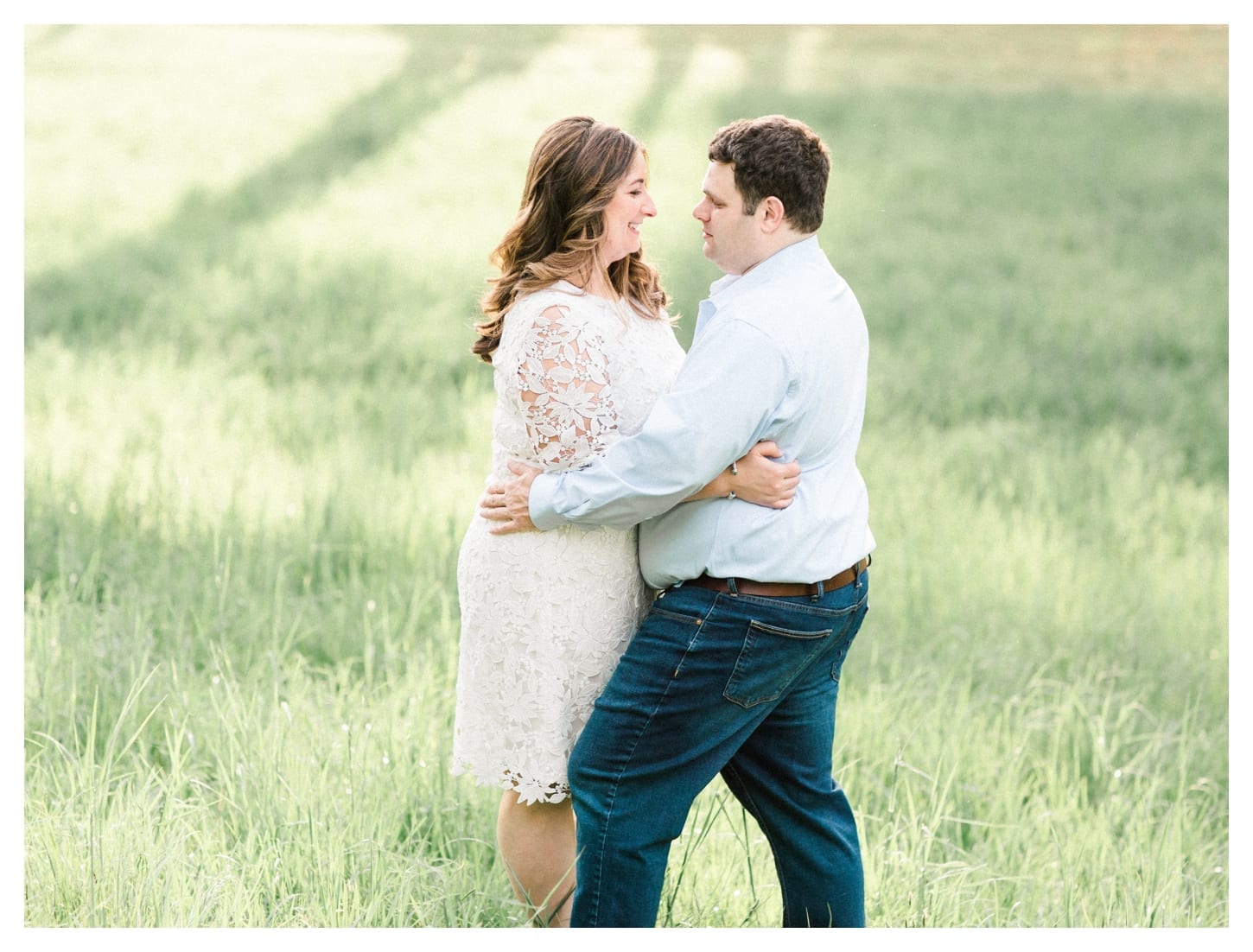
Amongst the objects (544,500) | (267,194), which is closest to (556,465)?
(544,500)

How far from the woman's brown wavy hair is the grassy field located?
4.06 feet

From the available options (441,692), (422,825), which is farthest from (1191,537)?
(422,825)

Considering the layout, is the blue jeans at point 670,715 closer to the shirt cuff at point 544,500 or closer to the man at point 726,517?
the man at point 726,517

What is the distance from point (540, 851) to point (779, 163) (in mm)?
1637

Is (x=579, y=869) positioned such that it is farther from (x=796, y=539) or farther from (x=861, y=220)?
(x=861, y=220)

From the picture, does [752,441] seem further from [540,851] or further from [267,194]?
[267,194]

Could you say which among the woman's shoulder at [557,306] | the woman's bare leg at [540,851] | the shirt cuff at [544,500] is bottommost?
the woman's bare leg at [540,851]

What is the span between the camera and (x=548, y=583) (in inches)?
106

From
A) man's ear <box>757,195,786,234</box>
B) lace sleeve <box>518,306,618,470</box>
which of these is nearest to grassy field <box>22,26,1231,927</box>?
lace sleeve <box>518,306,618,470</box>

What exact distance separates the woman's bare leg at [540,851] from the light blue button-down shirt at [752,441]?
2.07ft

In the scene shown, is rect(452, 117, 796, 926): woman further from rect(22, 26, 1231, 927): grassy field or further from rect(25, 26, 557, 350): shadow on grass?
rect(25, 26, 557, 350): shadow on grass

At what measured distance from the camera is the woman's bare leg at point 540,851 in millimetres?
2811

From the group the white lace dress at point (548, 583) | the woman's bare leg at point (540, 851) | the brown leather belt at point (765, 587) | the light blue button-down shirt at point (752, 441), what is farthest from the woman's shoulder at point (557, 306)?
the woman's bare leg at point (540, 851)
